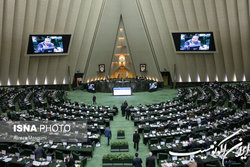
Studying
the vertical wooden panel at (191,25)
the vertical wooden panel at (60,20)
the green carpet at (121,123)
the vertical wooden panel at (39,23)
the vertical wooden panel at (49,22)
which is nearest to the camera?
the green carpet at (121,123)

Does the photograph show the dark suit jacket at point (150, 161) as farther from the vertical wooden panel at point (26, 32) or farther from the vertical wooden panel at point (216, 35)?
the vertical wooden panel at point (26, 32)

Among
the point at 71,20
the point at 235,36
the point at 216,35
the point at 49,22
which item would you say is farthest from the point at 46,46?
the point at 235,36

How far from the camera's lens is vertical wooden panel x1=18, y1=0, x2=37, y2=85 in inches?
1220

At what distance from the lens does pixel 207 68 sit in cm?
3634

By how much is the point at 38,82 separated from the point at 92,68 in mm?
8441

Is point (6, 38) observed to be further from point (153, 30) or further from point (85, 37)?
point (153, 30)

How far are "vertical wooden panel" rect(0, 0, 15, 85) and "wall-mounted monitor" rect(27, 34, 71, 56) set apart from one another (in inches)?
110

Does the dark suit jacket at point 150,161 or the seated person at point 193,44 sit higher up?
the seated person at point 193,44

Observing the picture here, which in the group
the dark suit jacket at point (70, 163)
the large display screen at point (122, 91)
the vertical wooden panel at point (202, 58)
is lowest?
the dark suit jacket at point (70, 163)

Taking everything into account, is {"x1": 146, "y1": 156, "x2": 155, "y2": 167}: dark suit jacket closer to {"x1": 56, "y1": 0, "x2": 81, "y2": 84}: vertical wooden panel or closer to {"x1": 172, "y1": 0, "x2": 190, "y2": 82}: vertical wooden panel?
{"x1": 172, "y1": 0, "x2": 190, "y2": 82}: vertical wooden panel

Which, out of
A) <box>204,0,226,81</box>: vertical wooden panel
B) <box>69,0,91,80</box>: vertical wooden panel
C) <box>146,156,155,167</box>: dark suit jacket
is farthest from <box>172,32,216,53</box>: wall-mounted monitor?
<box>146,156,155,167</box>: dark suit jacket

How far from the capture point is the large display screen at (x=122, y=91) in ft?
105

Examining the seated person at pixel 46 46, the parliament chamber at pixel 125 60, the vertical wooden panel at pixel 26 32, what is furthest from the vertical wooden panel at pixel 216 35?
the vertical wooden panel at pixel 26 32

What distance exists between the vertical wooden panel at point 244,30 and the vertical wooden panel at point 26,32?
2479 cm
